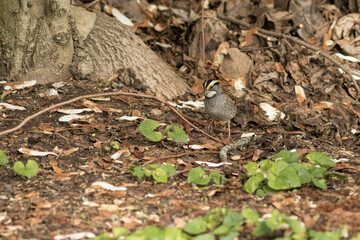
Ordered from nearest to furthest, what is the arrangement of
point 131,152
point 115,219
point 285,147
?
point 115,219 < point 131,152 < point 285,147

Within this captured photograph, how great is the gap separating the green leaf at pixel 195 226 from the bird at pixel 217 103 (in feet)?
7.86

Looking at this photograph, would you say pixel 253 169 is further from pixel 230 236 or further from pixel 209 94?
pixel 209 94

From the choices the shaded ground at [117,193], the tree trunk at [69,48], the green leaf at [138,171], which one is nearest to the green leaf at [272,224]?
the shaded ground at [117,193]

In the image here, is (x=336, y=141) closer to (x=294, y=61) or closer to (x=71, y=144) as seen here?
(x=294, y=61)

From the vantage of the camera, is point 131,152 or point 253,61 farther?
point 253,61

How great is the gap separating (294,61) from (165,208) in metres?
4.19

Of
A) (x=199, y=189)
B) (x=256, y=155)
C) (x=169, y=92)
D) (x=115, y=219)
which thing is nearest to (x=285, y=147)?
(x=256, y=155)

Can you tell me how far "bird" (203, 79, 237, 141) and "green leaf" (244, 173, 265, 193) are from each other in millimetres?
1653

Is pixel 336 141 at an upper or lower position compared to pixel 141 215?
lower

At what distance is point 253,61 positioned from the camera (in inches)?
270

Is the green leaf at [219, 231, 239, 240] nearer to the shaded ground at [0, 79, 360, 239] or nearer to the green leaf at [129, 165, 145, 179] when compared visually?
the shaded ground at [0, 79, 360, 239]

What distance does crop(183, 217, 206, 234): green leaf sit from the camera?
280cm

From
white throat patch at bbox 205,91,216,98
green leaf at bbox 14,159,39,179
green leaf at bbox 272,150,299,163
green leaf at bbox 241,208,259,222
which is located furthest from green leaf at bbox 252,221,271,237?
white throat patch at bbox 205,91,216,98

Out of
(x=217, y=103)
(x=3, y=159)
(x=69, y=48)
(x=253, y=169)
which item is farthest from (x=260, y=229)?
(x=69, y=48)
